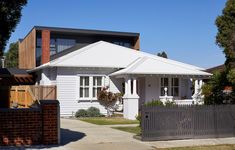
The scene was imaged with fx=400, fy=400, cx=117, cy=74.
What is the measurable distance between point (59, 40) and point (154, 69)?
47.5 ft

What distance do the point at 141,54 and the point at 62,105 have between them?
25.6 ft

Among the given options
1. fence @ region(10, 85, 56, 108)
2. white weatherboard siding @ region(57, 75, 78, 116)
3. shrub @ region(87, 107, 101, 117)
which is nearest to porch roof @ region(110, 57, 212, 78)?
shrub @ region(87, 107, 101, 117)

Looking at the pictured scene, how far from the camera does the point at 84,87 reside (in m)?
26.4

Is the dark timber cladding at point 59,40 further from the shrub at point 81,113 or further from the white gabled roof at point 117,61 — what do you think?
the shrub at point 81,113

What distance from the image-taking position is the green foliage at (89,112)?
25.7m

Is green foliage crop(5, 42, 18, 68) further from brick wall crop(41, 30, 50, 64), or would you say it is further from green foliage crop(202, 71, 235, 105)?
green foliage crop(202, 71, 235, 105)

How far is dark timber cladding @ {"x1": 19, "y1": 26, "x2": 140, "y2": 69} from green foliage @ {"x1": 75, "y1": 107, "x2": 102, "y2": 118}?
31.6 feet

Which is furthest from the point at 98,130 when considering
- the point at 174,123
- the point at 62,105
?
the point at 62,105

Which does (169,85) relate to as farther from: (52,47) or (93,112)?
(52,47)

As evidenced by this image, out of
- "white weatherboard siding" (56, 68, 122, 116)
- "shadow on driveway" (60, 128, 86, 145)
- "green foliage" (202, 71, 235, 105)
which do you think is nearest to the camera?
"shadow on driveway" (60, 128, 86, 145)

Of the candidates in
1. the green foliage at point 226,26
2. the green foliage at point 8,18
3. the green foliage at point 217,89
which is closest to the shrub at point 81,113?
the green foliage at point 217,89

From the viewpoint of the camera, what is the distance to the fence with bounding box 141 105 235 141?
1423 centimetres

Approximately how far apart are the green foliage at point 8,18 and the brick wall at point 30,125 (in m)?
2.19

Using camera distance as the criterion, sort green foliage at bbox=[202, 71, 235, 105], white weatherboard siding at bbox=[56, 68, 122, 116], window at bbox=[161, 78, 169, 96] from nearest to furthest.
Answer: green foliage at bbox=[202, 71, 235, 105] < white weatherboard siding at bbox=[56, 68, 122, 116] < window at bbox=[161, 78, 169, 96]
